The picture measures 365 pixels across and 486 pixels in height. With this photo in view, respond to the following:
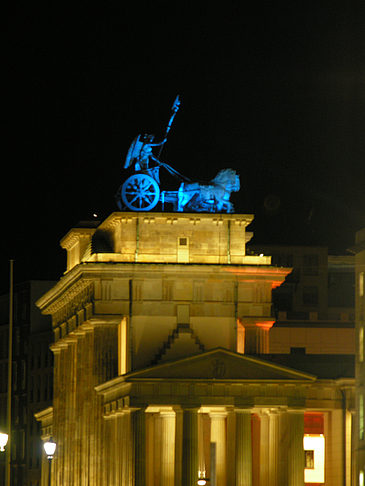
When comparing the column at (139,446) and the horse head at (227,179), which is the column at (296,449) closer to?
the column at (139,446)

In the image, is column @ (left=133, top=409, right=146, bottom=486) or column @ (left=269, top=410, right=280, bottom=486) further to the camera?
column @ (left=269, top=410, right=280, bottom=486)

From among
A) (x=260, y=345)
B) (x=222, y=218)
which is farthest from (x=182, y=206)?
(x=260, y=345)

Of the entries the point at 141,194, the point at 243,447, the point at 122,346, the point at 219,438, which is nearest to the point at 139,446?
the point at 243,447

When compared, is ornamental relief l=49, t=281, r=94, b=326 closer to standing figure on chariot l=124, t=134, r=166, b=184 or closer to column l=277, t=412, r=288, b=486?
standing figure on chariot l=124, t=134, r=166, b=184

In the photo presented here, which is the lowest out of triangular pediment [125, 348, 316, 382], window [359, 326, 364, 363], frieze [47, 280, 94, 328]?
triangular pediment [125, 348, 316, 382]

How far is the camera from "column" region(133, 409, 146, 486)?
133m

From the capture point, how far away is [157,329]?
485ft

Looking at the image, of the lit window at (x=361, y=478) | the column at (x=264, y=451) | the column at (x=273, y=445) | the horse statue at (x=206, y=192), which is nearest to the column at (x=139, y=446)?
the column at (x=264, y=451)

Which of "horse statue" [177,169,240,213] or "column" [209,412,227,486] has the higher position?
"horse statue" [177,169,240,213]

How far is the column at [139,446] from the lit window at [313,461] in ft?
46.9

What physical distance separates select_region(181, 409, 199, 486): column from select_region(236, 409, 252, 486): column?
321cm

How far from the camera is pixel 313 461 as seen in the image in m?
140

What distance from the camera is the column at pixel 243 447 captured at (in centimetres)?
13375

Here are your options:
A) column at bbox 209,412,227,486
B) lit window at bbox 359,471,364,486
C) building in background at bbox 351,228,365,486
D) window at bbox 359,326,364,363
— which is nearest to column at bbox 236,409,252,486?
column at bbox 209,412,227,486
